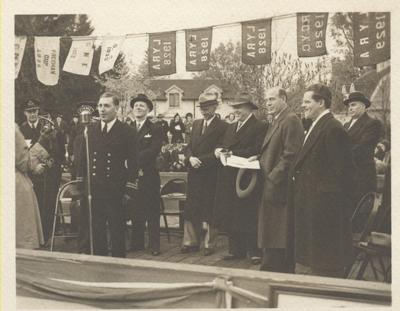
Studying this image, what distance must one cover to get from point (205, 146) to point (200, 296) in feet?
3.48

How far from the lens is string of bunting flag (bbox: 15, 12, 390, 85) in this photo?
14.1 ft

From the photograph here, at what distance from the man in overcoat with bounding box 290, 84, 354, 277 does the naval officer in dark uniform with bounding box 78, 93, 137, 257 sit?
1209 millimetres

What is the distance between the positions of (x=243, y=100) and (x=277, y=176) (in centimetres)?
57

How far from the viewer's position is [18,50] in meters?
4.38

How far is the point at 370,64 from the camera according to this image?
4277 mm

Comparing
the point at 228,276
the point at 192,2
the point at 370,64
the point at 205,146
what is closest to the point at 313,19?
the point at 370,64

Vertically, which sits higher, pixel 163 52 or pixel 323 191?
pixel 163 52

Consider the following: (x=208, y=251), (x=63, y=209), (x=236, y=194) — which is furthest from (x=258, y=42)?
(x=63, y=209)

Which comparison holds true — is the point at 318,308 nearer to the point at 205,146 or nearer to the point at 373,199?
the point at 373,199

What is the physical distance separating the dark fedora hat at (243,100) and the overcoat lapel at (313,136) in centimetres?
46

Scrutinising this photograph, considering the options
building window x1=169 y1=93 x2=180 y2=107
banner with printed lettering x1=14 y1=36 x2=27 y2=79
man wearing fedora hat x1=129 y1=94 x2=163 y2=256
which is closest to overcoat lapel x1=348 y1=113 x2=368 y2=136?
building window x1=169 y1=93 x2=180 y2=107

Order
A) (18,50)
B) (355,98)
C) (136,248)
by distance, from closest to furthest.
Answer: (355,98), (18,50), (136,248)

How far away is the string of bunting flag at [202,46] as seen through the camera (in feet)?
14.1

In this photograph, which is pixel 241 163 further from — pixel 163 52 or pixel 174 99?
pixel 163 52
